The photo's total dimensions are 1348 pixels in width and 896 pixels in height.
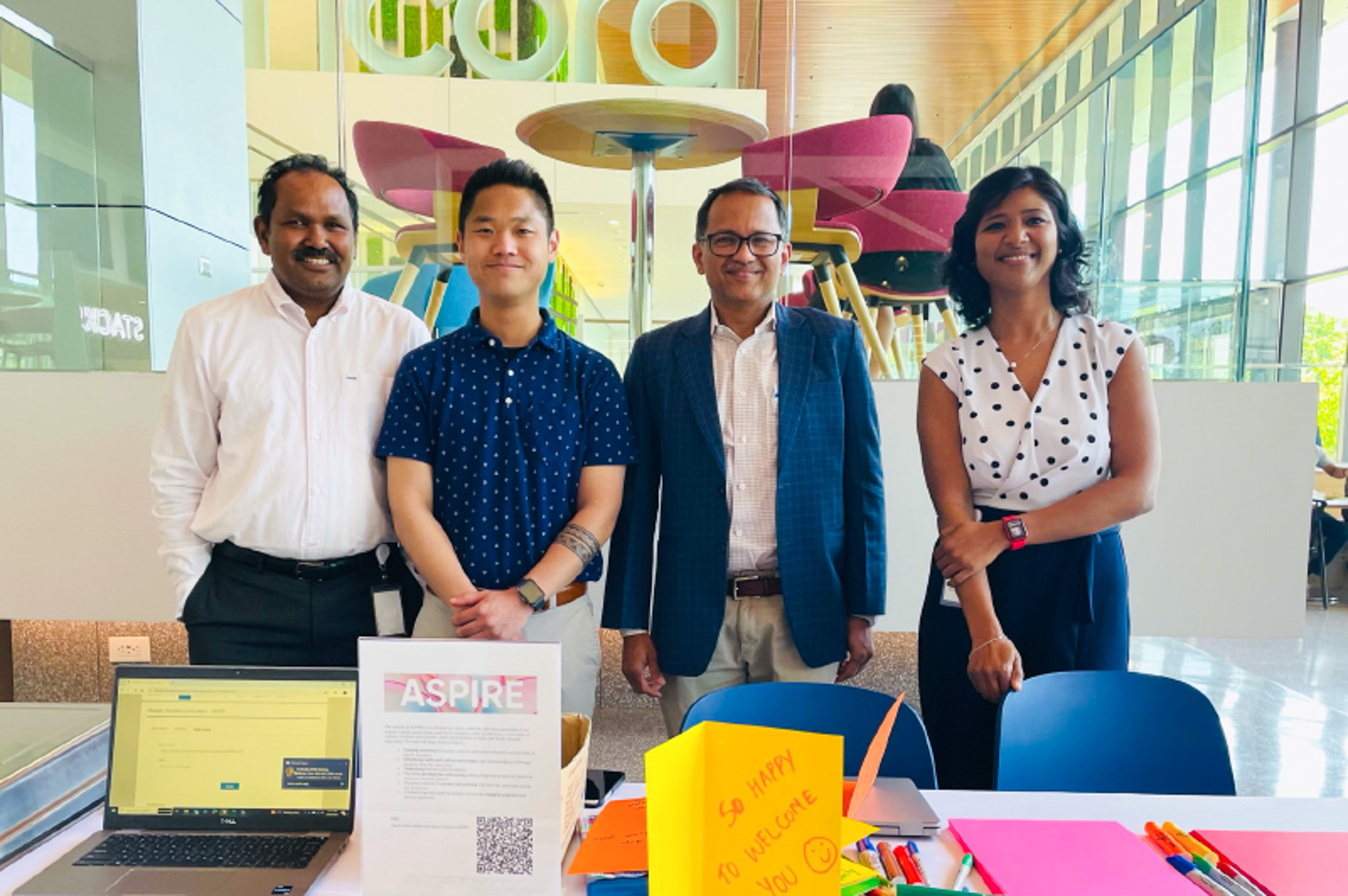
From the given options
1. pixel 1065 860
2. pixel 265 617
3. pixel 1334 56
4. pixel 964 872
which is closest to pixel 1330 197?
pixel 1334 56

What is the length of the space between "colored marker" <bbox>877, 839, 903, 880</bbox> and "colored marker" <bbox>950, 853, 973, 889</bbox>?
0.06 metres

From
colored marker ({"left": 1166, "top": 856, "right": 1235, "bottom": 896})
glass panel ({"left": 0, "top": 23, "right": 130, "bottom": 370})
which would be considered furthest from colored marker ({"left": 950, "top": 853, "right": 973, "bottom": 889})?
glass panel ({"left": 0, "top": 23, "right": 130, "bottom": 370})

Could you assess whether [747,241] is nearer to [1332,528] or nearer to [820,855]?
[820,855]

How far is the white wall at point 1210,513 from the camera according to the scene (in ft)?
9.52

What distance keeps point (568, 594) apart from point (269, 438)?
701 millimetres

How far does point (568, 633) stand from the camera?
5.75 feet

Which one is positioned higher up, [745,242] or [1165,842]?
[745,242]

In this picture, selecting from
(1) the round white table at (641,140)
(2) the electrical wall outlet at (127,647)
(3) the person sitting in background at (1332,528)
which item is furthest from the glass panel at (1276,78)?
(2) the electrical wall outlet at (127,647)

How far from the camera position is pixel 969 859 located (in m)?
1.04

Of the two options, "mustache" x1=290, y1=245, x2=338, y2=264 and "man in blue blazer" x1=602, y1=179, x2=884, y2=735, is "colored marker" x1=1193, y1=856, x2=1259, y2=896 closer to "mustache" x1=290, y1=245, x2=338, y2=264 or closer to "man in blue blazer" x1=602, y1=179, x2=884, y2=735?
"man in blue blazer" x1=602, y1=179, x2=884, y2=735

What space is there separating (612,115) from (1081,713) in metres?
2.25

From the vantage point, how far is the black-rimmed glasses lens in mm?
1799

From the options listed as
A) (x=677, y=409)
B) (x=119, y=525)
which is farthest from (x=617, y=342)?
→ (x=119, y=525)

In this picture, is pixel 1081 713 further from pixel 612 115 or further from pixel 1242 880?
pixel 612 115
